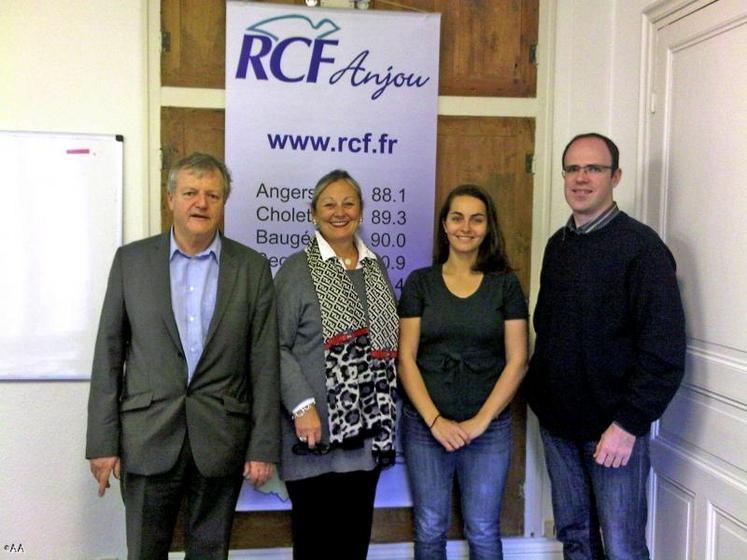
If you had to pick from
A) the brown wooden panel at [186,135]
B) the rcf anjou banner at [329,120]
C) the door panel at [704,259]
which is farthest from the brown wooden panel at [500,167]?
the brown wooden panel at [186,135]

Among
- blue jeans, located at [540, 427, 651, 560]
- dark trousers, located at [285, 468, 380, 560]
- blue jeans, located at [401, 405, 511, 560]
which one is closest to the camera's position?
blue jeans, located at [540, 427, 651, 560]

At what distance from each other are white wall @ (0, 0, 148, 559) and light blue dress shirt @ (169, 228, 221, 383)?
0.71 m

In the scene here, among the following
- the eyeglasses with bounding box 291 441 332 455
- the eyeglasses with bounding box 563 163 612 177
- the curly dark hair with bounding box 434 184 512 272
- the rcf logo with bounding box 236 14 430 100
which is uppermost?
the rcf logo with bounding box 236 14 430 100

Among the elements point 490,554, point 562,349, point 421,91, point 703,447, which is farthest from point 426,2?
point 490,554

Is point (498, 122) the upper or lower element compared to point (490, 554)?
upper

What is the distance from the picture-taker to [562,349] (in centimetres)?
201

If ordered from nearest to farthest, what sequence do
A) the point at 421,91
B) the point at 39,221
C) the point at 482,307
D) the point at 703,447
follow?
the point at 703,447
the point at 482,307
the point at 39,221
the point at 421,91

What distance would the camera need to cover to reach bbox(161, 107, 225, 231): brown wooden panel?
2527 millimetres

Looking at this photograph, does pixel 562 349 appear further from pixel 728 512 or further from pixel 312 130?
pixel 312 130

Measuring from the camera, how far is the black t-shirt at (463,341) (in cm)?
213

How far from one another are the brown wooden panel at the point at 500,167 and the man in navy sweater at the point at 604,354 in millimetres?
637

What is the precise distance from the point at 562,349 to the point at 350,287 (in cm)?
68

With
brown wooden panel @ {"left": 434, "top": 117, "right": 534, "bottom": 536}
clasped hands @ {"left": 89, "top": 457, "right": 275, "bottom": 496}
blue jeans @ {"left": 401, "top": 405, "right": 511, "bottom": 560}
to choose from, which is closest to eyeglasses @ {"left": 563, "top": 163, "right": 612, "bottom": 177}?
brown wooden panel @ {"left": 434, "top": 117, "right": 534, "bottom": 536}

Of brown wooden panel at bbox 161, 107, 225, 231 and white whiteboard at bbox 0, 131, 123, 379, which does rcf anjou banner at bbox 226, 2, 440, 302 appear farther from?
white whiteboard at bbox 0, 131, 123, 379
